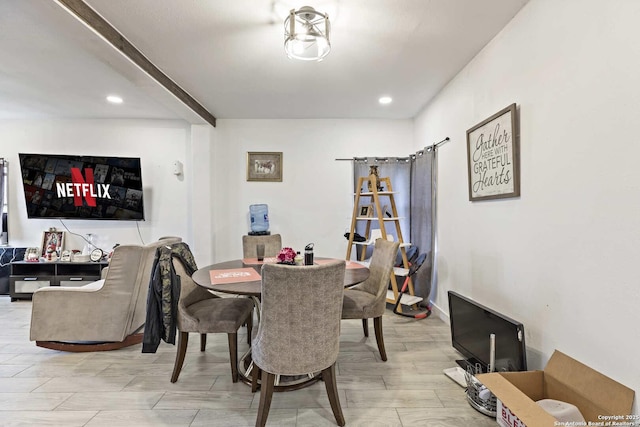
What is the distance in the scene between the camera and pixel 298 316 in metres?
1.47

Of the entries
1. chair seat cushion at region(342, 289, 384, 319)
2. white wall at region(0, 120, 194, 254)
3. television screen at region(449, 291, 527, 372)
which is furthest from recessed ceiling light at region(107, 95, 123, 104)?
television screen at region(449, 291, 527, 372)

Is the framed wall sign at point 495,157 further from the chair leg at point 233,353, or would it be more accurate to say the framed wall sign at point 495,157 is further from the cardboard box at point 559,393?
the chair leg at point 233,353

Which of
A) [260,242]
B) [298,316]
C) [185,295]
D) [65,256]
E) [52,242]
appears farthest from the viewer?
[52,242]

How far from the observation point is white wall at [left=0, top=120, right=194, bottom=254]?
4312 millimetres

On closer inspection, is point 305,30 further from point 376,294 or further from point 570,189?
point 376,294

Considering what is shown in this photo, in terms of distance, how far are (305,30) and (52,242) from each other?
4.65 m

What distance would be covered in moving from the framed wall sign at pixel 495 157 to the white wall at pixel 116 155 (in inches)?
148

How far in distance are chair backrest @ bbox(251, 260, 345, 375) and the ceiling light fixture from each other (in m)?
1.51

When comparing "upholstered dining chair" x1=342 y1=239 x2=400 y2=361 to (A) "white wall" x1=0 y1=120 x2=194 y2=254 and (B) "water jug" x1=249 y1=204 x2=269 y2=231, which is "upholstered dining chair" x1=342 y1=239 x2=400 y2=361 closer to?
(B) "water jug" x1=249 y1=204 x2=269 y2=231

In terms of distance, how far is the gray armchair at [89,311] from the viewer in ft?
8.23

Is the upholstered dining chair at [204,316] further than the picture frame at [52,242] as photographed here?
No

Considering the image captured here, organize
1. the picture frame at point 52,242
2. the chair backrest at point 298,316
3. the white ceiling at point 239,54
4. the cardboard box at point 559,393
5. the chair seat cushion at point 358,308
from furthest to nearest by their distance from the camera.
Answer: the picture frame at point 52,242
the chair seat cushion at point 358,308
the white ceiling at point 239,54
the chair backrest at point 298,316
the cardboard box at point 559,393

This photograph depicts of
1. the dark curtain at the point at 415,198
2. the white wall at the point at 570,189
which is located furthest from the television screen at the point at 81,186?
the white wall at the point at 570,189

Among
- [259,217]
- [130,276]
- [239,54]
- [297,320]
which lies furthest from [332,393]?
[259,217]
